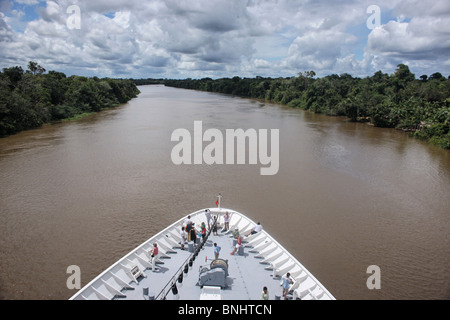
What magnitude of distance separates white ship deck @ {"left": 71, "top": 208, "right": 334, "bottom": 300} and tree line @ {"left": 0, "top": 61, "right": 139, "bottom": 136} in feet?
107

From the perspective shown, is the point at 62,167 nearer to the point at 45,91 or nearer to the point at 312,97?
the point at 45,91

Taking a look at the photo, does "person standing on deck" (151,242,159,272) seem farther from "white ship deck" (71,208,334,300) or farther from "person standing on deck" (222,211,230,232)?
"person standing on deck" (222,211,230,232)

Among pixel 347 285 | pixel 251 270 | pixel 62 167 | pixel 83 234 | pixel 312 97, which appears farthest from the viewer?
pixel 312 97

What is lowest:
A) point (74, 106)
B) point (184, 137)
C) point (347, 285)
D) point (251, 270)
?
point (347, 285)

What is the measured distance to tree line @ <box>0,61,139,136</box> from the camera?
3494cm

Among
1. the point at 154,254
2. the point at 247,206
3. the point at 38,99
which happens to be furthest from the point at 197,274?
the point at 38,99

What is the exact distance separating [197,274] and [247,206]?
7.98m

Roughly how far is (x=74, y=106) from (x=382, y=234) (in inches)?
2151

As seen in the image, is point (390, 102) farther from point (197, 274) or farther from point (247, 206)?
point (197, 274)

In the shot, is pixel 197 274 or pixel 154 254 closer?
pixel 197 274

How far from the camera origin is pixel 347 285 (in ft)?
34.6

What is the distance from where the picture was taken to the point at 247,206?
1683 centimetres
